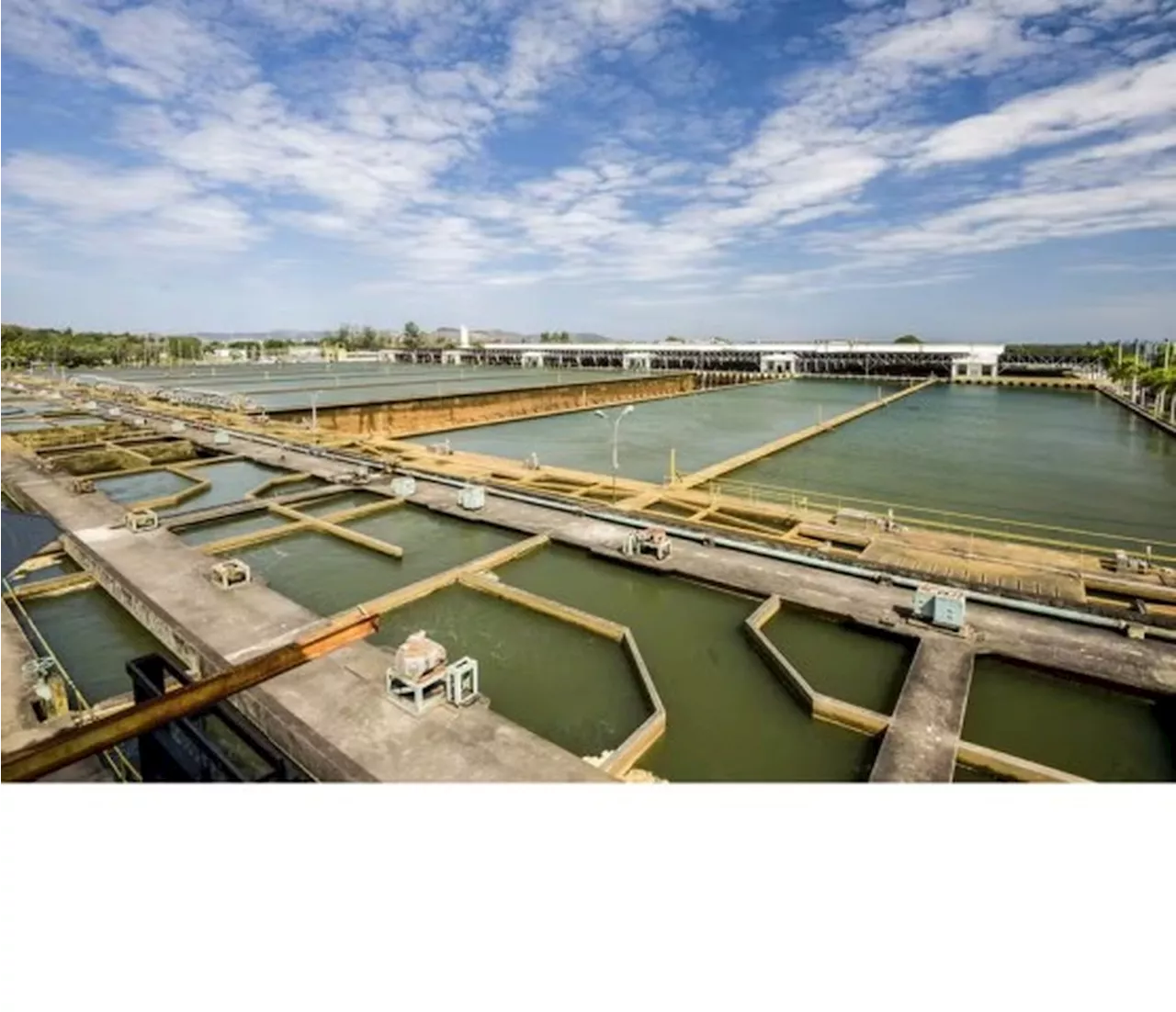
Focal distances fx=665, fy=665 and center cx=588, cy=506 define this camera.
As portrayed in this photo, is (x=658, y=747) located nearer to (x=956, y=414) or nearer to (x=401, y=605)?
(x=401, y=605)

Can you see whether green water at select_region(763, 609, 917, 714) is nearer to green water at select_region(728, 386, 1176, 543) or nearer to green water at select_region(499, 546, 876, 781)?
green water at select_region(499, 546, 876, 781)

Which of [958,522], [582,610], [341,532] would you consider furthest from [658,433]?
[582,610]

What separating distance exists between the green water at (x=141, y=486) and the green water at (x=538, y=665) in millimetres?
13235

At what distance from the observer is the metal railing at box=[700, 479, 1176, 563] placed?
630 inches

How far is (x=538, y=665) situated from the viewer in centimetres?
1012

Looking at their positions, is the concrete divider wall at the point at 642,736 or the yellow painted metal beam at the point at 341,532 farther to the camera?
the yellow painted metal beam at the point at 341,532

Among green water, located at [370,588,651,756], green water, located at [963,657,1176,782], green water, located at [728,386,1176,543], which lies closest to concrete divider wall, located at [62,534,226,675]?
green water, located at [370,588,651,756]

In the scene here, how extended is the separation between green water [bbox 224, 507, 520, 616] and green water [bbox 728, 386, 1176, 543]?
1265 cm

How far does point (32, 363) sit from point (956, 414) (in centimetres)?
9816

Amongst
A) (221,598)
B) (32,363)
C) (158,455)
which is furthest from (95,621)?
(32,363)

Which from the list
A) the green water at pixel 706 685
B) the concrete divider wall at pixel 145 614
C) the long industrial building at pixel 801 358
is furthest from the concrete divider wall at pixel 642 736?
the long industrial building at pixel 801 358

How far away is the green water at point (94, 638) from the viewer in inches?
400

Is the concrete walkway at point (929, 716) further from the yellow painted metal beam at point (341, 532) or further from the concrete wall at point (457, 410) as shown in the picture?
the concrete wall at point (457, 410)

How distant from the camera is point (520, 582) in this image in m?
13.1
